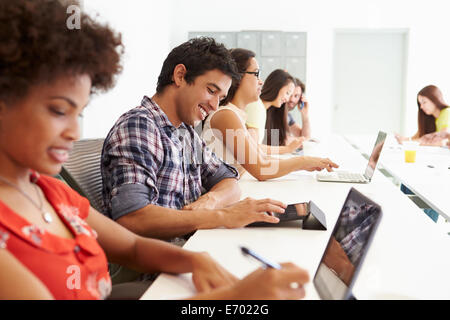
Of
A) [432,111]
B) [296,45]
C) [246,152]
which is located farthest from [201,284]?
[296,45]

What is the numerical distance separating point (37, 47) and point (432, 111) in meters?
4.46

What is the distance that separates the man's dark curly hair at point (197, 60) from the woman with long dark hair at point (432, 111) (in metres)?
3.15

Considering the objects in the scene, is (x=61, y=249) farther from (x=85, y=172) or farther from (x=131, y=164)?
(x=85, y=172)

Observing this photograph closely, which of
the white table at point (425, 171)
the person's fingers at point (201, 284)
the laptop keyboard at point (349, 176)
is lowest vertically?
the white table at point (425, 171)

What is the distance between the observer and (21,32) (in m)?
0.73

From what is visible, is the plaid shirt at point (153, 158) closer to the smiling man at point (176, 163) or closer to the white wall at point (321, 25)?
the smiling man at point (176, 163)

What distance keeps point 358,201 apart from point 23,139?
63 centimetres

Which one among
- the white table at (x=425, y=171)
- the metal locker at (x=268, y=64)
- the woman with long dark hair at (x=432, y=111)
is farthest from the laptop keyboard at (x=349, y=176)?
the metal locker at (x=268, y=64)

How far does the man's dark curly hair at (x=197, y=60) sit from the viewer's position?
1.74 metres

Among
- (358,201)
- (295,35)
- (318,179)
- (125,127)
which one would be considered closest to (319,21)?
(295,35)

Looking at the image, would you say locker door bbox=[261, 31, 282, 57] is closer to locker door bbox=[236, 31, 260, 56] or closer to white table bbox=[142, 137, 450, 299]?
locker door bbox=[236, 31, 260, 56]

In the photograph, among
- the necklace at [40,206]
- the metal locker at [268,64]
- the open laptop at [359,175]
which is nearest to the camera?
the necklace at [40,206]
